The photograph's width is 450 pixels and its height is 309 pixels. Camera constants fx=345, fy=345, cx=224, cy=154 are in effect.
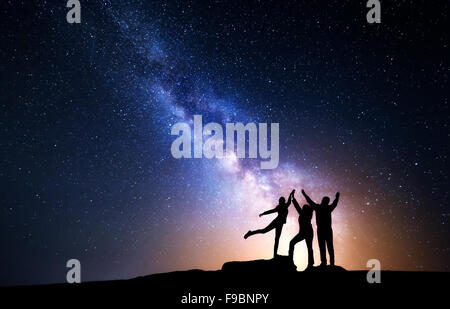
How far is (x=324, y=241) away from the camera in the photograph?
8.89 meters

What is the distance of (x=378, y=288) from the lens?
6605 mm

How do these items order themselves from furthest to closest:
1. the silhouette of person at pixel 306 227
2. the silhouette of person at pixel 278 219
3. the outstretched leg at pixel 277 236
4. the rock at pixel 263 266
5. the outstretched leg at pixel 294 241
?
the outstretched leg at pixel 277 236 → the silhouette of person at pixel 278 219 → the outstretched leg at pixel 294 241 → the silhouette of person at pixel 306 227 → the rock at pixel 263 266

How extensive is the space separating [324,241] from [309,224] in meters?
0.59

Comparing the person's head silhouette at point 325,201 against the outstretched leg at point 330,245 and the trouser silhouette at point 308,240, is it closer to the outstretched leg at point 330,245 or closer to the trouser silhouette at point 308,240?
the outstretched leg at point 330,245

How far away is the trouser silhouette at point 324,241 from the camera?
29.0ft

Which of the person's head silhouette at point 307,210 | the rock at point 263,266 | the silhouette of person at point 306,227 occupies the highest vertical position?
the person's head silhouette at point 307,210

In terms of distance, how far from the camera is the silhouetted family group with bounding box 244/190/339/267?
883cm

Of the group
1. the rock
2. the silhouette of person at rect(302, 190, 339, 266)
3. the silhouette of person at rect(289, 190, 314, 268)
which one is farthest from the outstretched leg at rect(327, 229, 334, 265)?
the rock

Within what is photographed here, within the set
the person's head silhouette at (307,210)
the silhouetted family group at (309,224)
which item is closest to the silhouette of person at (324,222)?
the silhouetted family group at (309,224)

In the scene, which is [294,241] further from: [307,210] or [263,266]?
[263,266]
